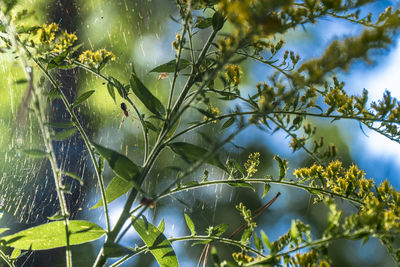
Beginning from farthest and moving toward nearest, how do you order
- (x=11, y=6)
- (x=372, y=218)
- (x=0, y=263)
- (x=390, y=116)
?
1. (x=0, y=263)
2. (x=390, y=116)
3. (x=11, y=6)
4. (x=372, y=218)

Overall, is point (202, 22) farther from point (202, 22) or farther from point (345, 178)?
point (345, 178)

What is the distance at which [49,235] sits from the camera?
612 mm

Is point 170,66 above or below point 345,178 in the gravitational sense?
above

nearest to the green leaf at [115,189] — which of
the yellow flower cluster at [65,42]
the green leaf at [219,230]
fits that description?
the green leaf at [219,230]

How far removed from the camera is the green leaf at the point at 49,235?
0.60 m

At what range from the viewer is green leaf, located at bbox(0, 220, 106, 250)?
60 centimetres

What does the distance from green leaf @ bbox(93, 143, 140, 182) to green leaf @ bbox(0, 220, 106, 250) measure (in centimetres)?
14

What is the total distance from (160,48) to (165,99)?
495 millimetres

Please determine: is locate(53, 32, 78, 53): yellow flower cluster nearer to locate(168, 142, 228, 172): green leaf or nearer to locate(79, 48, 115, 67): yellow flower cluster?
locate(79, 48, 115, 67): yellow flower cluster

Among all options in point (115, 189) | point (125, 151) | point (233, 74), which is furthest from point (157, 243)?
point (125, 151)

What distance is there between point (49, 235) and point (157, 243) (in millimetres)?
198

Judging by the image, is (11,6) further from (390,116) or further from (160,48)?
(160,48)

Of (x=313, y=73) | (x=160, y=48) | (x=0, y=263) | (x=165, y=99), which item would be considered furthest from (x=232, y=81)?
(x=165, y=99)

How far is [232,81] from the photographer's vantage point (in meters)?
0.73
